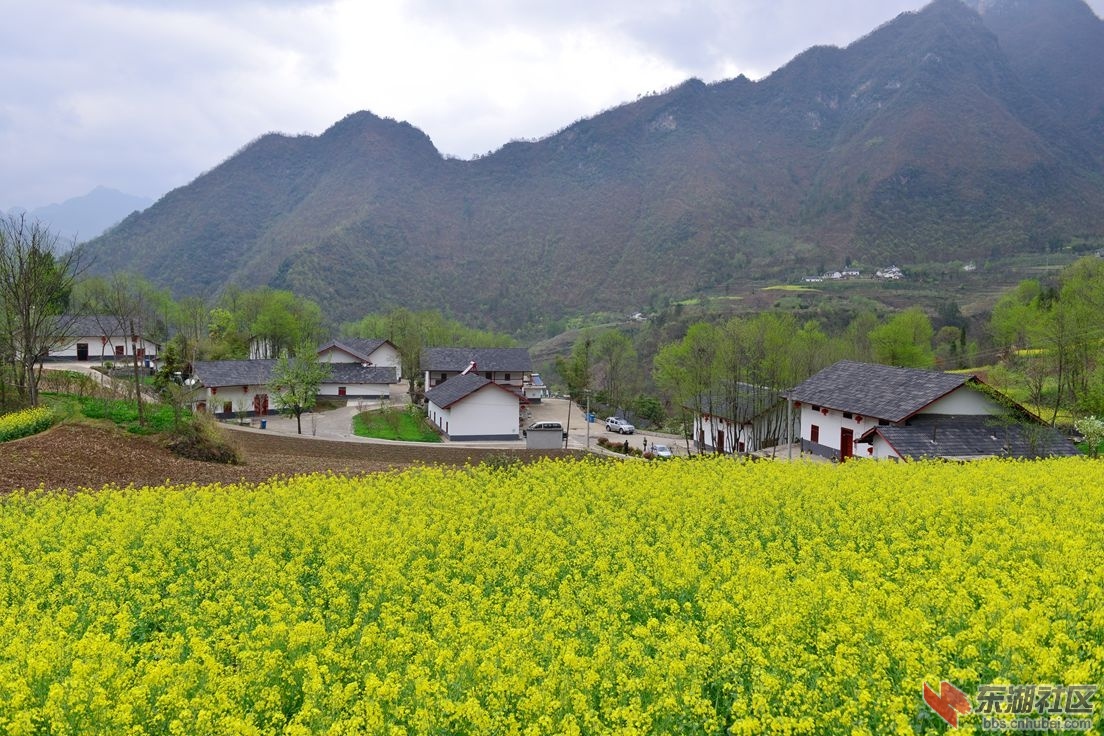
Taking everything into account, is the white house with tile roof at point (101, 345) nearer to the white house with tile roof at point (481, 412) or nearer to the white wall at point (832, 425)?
the white house with tile roof at point (481, 412)

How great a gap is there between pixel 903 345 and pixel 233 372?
59.4 meters

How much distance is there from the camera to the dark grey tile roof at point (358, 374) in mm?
65688

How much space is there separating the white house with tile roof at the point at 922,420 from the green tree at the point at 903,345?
24316 mm

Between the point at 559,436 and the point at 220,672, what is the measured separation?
137ft

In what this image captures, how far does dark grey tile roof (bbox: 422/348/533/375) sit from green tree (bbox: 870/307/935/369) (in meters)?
33.2

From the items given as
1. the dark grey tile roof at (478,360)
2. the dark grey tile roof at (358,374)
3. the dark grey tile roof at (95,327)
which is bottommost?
the dark grey tile roof at (358,374)

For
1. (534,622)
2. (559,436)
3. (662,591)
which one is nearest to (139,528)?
(534,622)

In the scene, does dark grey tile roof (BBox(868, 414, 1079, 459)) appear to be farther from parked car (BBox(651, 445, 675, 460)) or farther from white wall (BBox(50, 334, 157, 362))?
white wall (BBox(50, 334, 157, 362))

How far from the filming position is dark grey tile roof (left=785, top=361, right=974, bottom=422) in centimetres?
3334

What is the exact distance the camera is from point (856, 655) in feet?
24.3

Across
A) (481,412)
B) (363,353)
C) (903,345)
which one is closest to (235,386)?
(363,353)

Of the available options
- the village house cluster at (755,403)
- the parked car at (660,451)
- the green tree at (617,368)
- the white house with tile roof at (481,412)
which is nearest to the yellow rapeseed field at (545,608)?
the village house cluster at (755,403)

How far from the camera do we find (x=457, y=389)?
52.9 meters

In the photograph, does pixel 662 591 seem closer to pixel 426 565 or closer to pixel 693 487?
pixel 426 565
